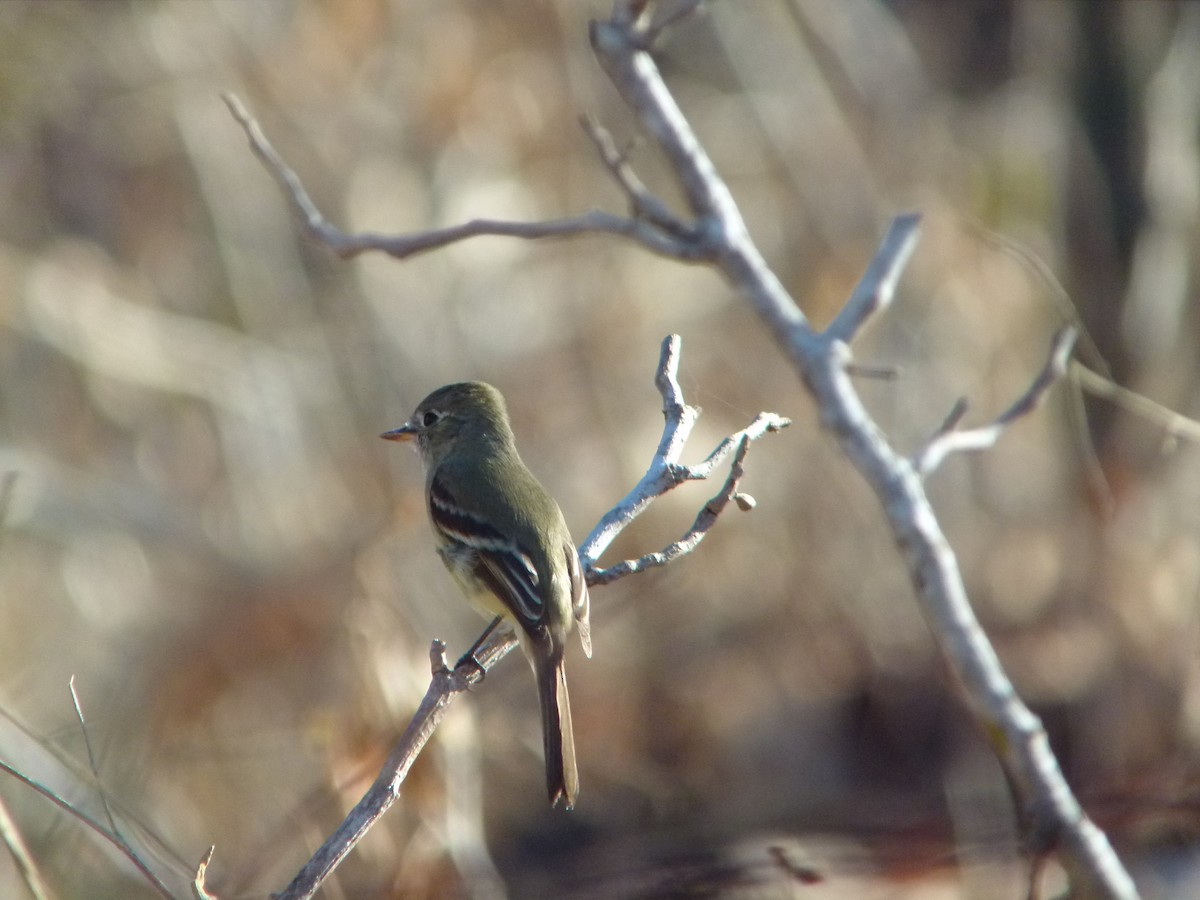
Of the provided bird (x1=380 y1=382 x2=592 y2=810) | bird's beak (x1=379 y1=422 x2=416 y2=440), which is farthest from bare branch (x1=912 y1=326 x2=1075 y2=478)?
bird's beak (x1=379 y1=422 x2=416 y2=440)

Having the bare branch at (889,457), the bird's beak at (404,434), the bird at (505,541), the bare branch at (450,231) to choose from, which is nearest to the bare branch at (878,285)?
the bare branch at (889,457)

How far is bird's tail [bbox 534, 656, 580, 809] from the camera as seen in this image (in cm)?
299

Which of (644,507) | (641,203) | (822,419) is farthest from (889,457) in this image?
(641,203)

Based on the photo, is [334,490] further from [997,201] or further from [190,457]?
[997,201]

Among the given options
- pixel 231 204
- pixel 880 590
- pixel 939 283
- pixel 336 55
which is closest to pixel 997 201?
pixel 939 283

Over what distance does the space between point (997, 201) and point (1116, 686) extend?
2.47 metres

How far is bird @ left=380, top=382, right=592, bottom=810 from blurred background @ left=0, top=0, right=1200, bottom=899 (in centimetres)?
154

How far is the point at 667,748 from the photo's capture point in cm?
643

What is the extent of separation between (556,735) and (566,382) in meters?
3.88

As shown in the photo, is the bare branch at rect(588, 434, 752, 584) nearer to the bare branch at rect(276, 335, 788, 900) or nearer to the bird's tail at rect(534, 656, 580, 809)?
the bare branch at rect(276, 335, 788, 900)

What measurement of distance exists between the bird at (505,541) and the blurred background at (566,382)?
1.54 m

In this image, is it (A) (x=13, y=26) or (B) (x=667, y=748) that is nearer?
(B) (x=667, y=748)

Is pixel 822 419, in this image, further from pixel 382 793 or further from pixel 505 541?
pixel 382 793

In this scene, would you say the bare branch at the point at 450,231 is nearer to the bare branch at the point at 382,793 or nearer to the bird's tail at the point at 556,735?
the bare branch at the point at 382,793
